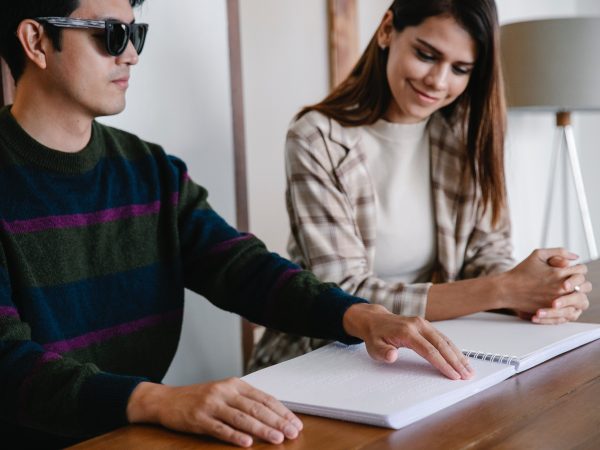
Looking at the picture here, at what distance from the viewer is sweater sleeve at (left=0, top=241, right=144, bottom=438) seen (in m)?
0.93

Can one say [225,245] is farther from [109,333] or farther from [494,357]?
[494,357]

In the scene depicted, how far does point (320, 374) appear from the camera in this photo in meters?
1.04

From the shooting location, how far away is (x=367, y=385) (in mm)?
985

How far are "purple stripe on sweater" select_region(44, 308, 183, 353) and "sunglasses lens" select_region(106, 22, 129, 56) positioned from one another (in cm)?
46

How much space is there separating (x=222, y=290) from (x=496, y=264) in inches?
→ 27.1

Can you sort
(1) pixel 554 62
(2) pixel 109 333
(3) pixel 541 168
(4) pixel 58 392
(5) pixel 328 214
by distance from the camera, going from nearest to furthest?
(4) pixel 58 392 → (2) pixel 109 333 → (5) pixel 328 214 → (1) pixel 554 62 → (3) pixel 541 168

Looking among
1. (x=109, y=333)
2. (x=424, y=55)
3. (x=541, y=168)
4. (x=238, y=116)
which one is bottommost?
(x=541, y=168)

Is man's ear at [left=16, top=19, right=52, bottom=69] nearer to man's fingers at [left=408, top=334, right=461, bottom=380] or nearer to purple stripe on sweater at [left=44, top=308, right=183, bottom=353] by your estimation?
purple stripe on sweater at [left=44, top=308, right=183, bottom=353]

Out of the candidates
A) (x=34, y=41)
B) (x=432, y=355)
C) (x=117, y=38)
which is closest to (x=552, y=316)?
(x=432, y=355)

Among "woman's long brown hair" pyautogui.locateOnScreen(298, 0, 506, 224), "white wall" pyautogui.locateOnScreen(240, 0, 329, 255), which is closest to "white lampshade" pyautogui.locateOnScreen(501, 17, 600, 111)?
"white wall" pyautogui.locateOnScreen(240, 0, 329, 255)

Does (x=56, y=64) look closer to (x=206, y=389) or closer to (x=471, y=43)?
(x=206, y=389)

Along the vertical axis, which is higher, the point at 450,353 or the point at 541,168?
the point at 450,353

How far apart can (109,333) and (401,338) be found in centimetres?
53

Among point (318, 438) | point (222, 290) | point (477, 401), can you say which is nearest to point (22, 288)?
point (222, 290)
